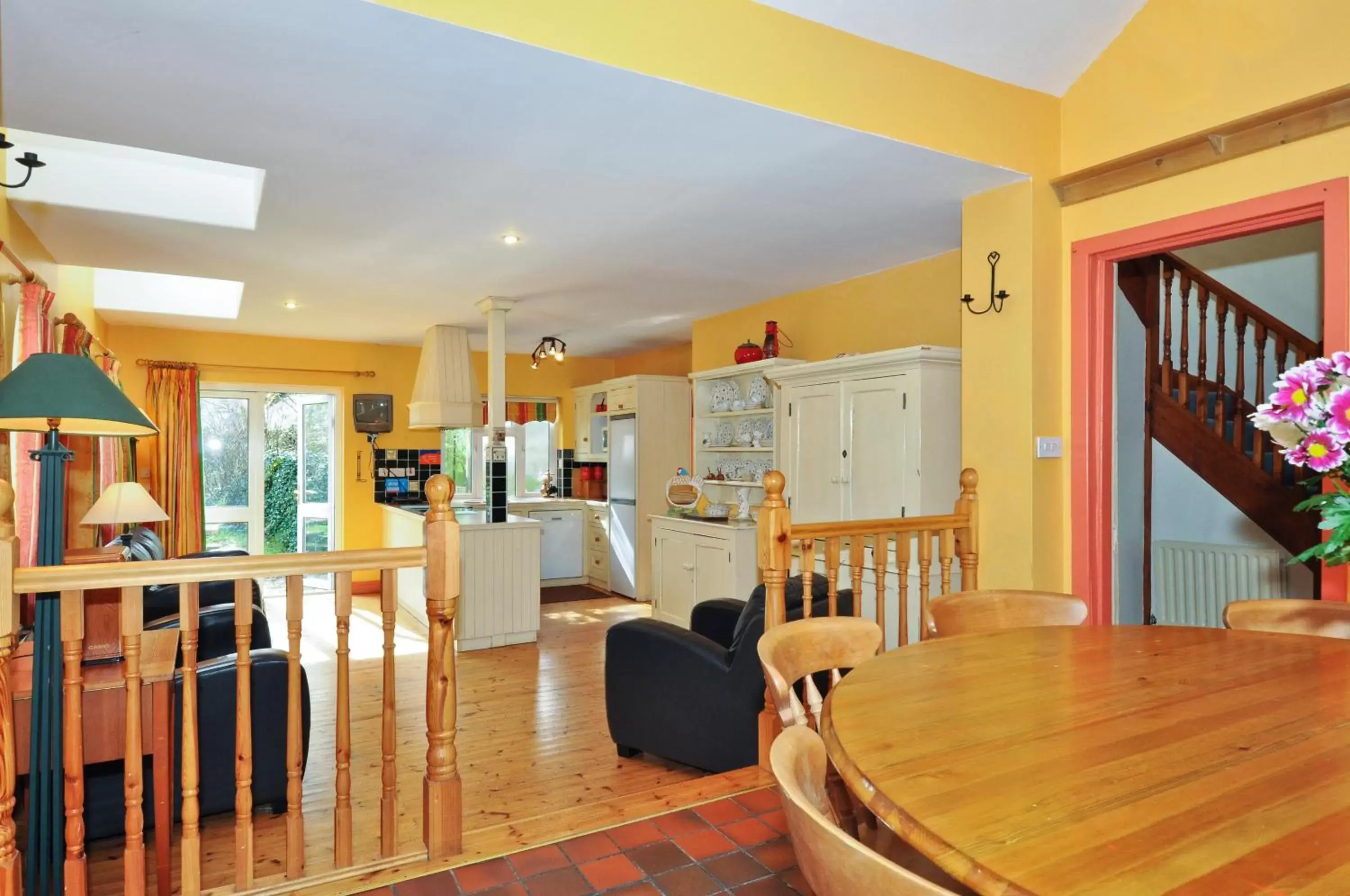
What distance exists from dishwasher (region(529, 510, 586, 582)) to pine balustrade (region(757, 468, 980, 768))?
4952 millimetres

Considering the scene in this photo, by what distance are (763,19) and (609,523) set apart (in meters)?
5.43

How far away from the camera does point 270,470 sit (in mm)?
7344

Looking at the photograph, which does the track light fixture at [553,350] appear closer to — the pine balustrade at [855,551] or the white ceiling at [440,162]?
the white ceiling at [440,162]

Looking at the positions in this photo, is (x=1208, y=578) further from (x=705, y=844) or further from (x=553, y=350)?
(x=553, y=350)

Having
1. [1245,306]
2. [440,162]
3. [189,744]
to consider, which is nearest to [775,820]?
[189,744]

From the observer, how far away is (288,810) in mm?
1926

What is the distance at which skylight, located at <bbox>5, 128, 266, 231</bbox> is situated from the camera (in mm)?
3656

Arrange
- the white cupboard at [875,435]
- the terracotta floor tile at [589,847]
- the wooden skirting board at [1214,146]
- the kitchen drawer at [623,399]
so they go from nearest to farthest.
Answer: the terracotta floor tile at [589,847] → the wooden skirting board at [1214,146] → the white cupboard at [875,435] → the kitchen drawer at [623,399]

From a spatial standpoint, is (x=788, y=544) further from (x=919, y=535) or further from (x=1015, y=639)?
(x=1015, y=639)

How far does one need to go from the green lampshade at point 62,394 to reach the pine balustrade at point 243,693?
486 millimetres

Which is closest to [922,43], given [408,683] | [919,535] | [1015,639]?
[919,535]

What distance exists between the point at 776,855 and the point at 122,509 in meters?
3.96

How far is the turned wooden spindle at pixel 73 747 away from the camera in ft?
5.47

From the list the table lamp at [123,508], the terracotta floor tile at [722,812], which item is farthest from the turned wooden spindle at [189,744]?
the table lamp at [123,508]
